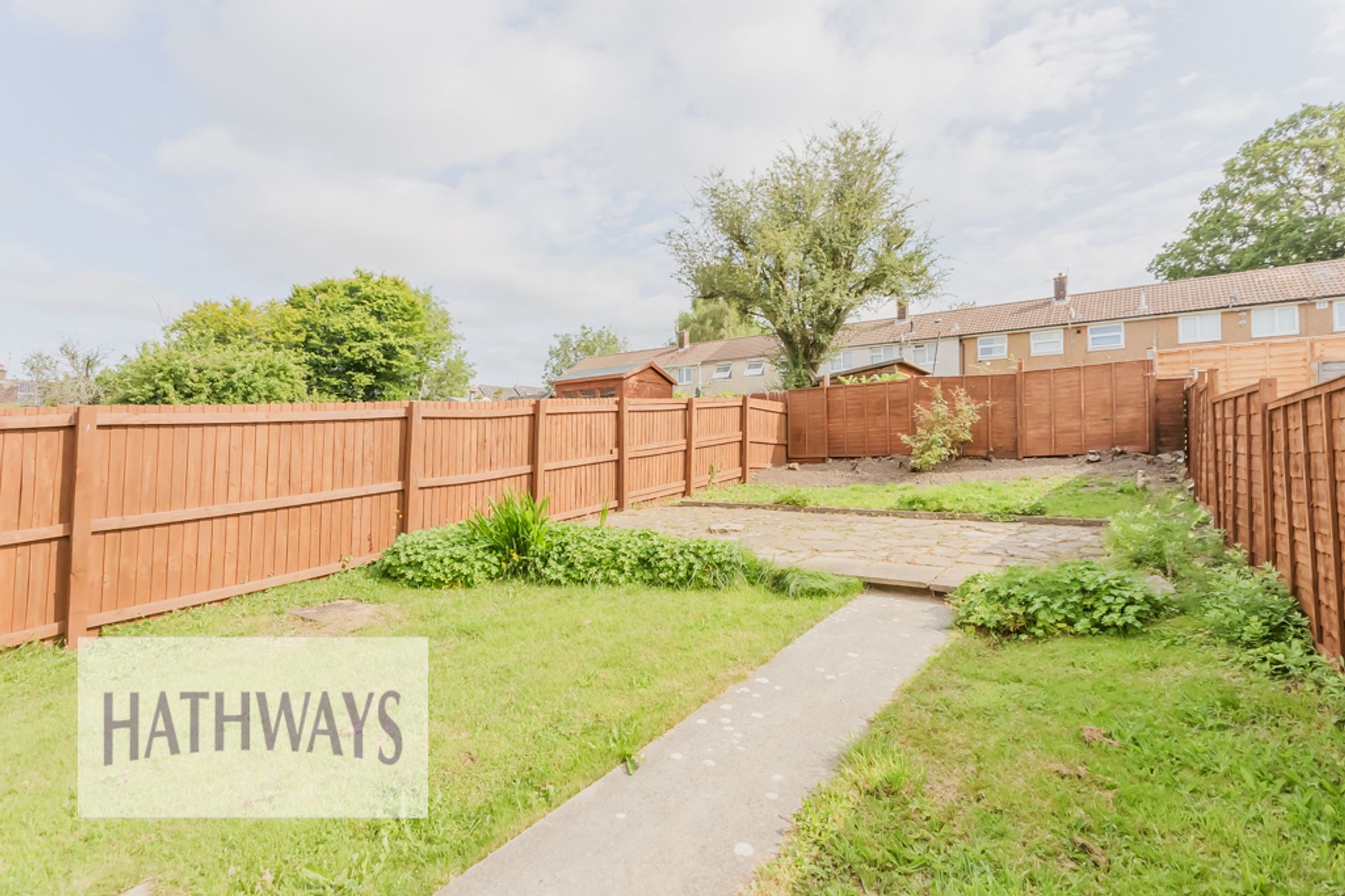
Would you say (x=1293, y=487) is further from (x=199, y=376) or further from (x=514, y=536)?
(x=199, y=376)

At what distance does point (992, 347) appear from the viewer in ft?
89.3

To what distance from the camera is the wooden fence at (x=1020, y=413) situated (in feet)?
36.7

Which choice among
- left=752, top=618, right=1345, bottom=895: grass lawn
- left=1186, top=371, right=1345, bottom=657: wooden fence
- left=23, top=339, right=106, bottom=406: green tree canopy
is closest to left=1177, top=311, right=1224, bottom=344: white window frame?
left=1186, top=371, right=1345, bottom=657: wooden fence

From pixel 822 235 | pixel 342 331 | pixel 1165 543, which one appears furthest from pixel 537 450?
pixel 342 331

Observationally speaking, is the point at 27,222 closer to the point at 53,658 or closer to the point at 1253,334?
the point at 53,658

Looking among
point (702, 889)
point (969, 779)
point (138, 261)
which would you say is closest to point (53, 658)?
point (702, 889)

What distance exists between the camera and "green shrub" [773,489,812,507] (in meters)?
9.41

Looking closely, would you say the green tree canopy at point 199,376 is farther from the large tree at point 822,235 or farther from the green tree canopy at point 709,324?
the green tree canopy at point 709,324

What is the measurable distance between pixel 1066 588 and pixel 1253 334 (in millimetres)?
27963

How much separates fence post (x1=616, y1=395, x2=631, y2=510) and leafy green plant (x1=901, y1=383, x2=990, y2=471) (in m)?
6.39

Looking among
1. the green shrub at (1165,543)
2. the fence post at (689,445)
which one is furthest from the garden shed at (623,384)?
the green shrub at (1165,543)

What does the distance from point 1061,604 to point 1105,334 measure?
27.2m

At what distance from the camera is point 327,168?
35.3 feet

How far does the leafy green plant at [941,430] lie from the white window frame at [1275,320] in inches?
739
